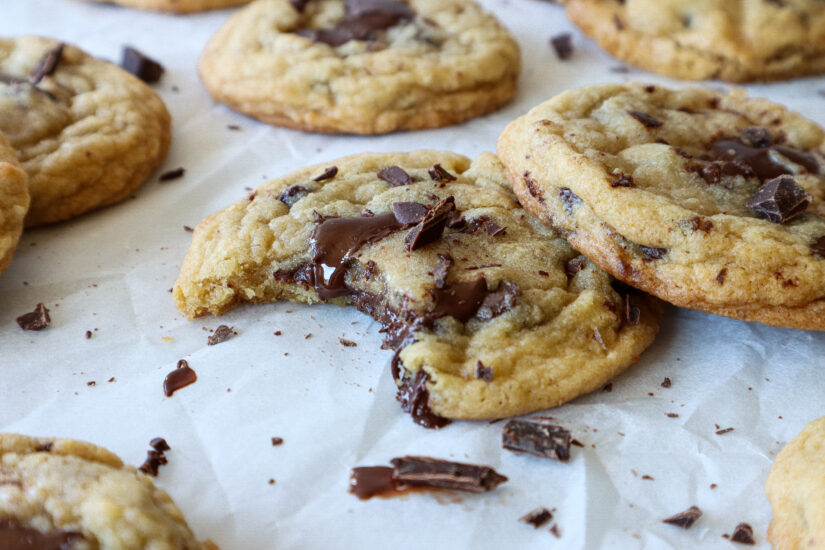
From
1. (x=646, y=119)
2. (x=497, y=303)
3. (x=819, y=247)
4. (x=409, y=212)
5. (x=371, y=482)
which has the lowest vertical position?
(x=371, y=482)

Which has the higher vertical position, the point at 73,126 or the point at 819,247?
the point at 819,247

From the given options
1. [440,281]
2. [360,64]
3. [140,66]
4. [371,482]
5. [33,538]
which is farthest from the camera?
[140,66]

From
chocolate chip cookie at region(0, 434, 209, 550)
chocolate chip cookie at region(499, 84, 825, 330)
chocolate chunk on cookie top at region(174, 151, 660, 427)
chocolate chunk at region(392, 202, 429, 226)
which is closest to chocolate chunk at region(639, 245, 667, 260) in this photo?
chocolate chip cookie at region(499, 84, 825, 330)

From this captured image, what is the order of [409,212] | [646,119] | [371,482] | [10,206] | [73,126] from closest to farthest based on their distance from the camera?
[371,482]
[409,212]
[10,206]
[646,119]
[73,126]

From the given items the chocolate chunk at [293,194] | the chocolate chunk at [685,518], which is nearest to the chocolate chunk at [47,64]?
the chocolate chunk at [293,194]

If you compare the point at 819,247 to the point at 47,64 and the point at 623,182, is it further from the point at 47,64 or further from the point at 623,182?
the point at 47,64

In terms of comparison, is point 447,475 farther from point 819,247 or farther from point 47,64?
point 47,64

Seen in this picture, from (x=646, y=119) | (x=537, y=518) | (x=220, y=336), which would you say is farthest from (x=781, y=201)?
(x=220, y=336)

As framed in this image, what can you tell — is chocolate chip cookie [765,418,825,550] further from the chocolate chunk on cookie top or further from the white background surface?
the chocolate chunk on cookie top

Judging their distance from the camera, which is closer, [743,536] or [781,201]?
[743,536]
